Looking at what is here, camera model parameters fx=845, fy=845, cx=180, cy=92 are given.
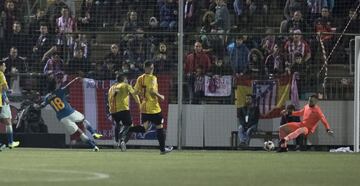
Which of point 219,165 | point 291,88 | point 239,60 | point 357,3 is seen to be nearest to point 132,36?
point 239,60

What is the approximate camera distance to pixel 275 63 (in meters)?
21.9

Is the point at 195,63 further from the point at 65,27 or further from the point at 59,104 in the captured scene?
the point at 65,27

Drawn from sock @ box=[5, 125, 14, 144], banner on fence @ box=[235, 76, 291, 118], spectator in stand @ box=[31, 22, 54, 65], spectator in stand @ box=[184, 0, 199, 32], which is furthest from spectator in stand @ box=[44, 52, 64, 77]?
banner on fence @ box=[235, 76, 291, 118]

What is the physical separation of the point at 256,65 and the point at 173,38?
7.78ft

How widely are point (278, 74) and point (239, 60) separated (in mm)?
1081

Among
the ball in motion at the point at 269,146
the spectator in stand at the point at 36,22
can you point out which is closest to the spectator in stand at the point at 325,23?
the ball in motion at the point at 269,146

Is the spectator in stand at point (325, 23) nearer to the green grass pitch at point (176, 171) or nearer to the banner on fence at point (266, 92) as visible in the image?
the banner on fence at point (266, 92)

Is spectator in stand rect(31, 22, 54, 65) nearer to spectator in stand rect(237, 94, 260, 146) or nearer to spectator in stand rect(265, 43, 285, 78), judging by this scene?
spectator in stand rect(237, 94, 260, 146)

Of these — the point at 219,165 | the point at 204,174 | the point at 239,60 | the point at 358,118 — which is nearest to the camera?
the point at 204,174

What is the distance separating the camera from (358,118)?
67.2ft

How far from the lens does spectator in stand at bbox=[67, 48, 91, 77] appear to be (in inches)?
889

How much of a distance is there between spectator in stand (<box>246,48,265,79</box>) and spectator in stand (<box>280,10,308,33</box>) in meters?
1.20

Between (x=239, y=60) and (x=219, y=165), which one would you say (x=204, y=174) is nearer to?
(x=219, y=165)

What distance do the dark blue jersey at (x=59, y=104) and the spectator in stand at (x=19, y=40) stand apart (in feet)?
9.63
